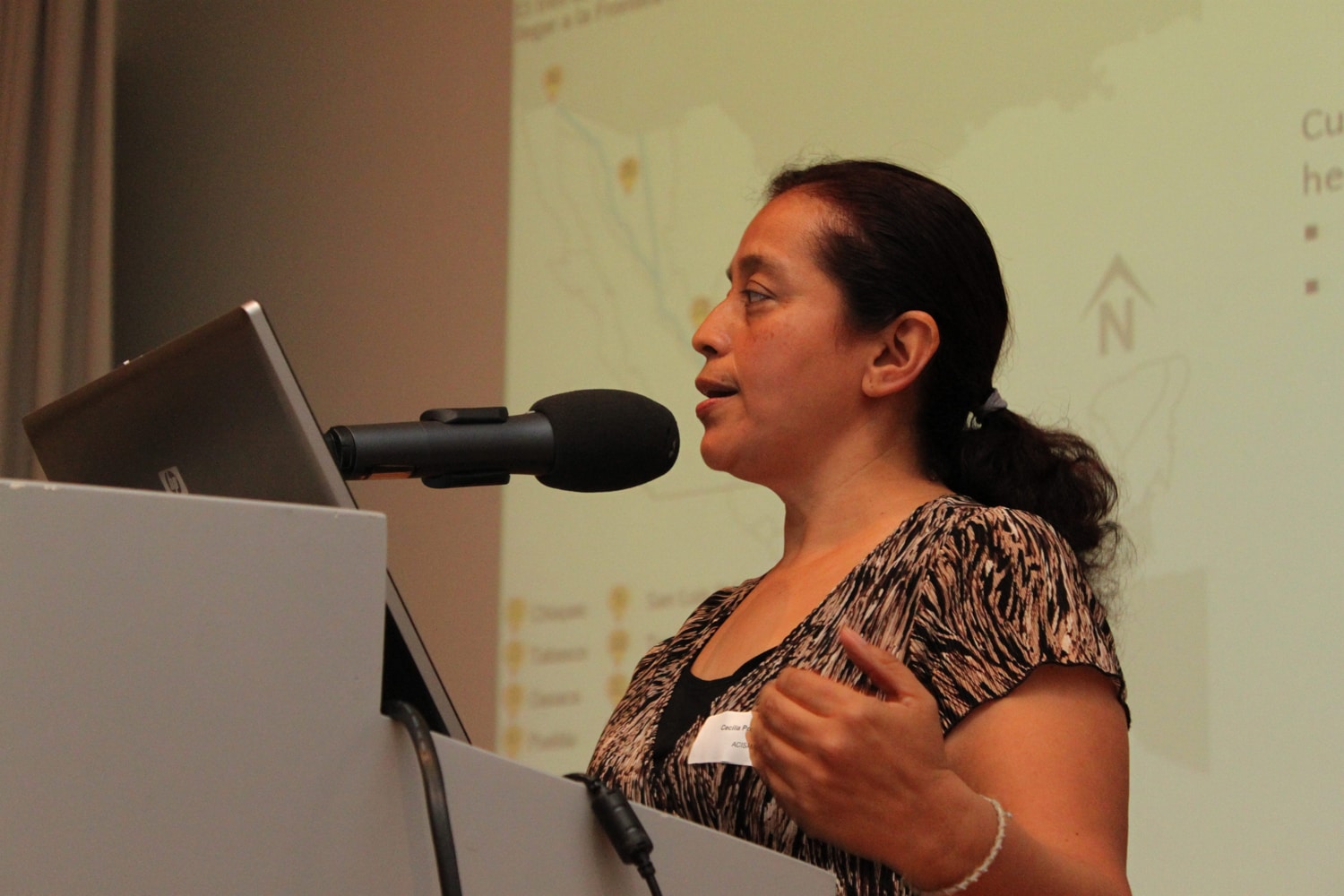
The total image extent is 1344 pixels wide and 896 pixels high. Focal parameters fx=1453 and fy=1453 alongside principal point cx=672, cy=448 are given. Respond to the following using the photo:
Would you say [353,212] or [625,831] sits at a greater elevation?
[353,212]

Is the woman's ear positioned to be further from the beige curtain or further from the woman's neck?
the beige curtain

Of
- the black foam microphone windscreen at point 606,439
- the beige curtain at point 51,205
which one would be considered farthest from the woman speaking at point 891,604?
the beige curtain at point 51,205

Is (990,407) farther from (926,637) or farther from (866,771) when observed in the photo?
(866,771)

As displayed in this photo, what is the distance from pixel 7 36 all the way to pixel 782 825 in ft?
10.6

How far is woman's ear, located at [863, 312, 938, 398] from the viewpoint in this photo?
1261 millimetres

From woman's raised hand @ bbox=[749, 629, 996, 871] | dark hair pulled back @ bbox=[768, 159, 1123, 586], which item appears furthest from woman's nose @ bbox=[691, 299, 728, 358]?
woman's raised hand @ bbox=[749, 629, 996, 871]

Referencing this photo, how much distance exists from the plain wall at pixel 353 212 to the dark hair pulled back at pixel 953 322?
62.5 inches

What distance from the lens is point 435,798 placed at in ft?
2.01

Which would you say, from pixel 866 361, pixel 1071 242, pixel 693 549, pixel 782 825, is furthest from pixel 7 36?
pixel 782 825

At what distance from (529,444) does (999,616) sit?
351 millimetres

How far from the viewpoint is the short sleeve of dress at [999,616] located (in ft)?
3.27

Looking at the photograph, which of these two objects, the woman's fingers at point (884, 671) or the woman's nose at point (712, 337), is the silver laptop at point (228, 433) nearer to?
the woman's fingers at point (884, 671)

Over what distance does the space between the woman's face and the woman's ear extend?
0.4 inches

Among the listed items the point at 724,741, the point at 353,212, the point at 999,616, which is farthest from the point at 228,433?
the point at 353,212
